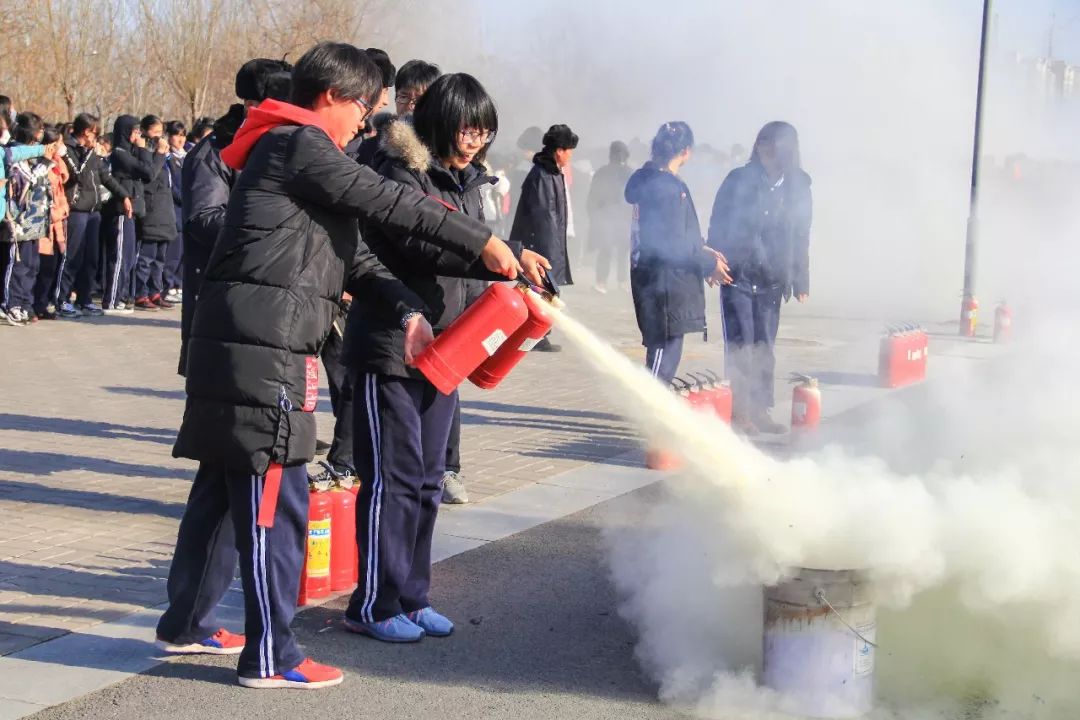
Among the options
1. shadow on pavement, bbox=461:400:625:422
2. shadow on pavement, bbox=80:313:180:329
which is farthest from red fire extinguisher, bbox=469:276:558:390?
shadow on pavement, bbox=80:313:180:329

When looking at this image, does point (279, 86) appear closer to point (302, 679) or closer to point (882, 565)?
point (302, 679)

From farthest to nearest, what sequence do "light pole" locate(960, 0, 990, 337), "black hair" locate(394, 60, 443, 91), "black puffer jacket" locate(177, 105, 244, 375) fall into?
"light pole" locate(960, 0, 990, 337), "black hair" locate(394, 60, 443, 91), "black puffer jacket" locate(177, 105, 244, 375)

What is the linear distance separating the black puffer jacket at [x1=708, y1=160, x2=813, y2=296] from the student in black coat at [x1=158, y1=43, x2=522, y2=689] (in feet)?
15.6

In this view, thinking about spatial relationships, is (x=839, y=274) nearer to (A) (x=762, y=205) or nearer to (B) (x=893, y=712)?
(A) (x=762, y=205)

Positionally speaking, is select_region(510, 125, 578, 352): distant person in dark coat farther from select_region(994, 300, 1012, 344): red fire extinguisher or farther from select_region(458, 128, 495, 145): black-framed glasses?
select_region(458, 128, 495, 145): black-framed glasses

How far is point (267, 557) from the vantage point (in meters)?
4.03

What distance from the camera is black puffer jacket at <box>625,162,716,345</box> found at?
26.6 feet

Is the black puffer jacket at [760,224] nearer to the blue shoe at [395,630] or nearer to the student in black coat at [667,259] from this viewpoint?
the student in black coat at [667,259]

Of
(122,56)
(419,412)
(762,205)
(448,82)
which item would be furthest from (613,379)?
(122,56)

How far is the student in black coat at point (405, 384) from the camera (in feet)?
14.7

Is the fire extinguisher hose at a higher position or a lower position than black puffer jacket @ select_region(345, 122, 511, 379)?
lower

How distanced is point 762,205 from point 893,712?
16.7 ft

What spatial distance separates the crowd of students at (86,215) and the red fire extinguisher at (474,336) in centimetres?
827

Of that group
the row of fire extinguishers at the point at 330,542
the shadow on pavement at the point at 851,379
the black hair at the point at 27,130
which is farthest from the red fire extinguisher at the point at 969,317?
the row of fire extinguishers at the point at 330,542
